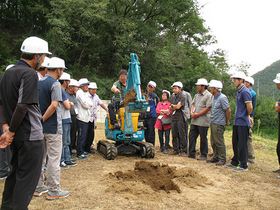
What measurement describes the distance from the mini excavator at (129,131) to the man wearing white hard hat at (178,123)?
43.2 inches

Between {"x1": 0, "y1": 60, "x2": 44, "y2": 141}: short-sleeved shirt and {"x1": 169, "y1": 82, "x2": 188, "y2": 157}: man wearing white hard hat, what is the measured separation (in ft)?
18.1

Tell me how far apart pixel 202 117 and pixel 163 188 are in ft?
10.5

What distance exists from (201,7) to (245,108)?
2677 centimetres

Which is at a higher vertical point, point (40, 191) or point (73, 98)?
point (73, 98)

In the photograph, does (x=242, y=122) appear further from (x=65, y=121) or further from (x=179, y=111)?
(x=65, y=121)

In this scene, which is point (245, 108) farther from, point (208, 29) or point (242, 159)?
point (208, 29)

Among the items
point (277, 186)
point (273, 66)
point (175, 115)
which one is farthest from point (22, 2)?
point (273, 66)

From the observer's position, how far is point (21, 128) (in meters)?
2.72

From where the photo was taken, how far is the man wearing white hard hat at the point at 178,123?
7.89 meters

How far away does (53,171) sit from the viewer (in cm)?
401

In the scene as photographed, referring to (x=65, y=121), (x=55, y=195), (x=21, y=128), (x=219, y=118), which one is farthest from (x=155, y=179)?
(x=21, y=128)

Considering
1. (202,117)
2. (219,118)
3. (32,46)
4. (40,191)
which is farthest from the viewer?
(202,117)

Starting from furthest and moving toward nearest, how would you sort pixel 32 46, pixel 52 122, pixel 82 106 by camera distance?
pixel 82 106 < pixel 52 122 < pixel 32 46

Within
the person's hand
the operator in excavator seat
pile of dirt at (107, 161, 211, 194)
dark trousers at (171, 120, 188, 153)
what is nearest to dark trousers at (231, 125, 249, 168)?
pile of dirt at (107, 161, 211, 194)
